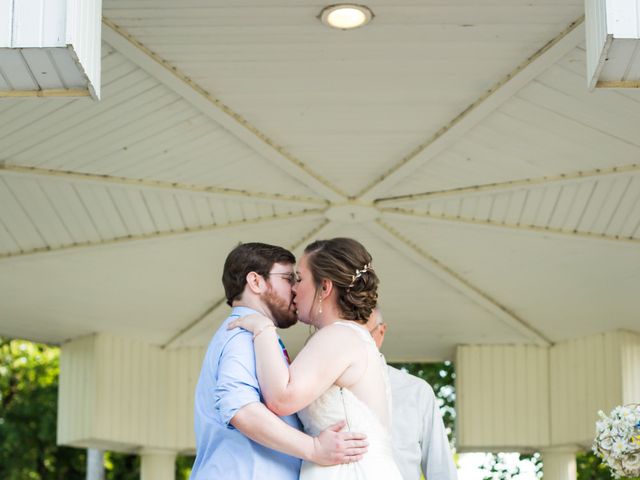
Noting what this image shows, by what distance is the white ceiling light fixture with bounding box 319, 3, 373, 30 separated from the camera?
6762mm

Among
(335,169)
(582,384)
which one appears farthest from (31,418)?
(335,169)

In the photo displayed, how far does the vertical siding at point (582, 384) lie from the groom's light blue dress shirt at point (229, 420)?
26.2 ft

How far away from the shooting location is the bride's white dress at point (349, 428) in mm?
5035

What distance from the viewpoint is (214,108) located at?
27.1 feet

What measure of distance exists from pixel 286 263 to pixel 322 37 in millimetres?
2197

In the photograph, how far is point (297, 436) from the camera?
496 cm

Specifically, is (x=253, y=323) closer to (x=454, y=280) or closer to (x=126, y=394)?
(x=454, y=280)

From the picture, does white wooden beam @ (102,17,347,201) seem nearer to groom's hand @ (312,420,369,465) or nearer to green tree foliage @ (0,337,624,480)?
groom's hand @ (312,420,369,465)

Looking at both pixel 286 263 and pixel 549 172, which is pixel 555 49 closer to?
pixel 549 172

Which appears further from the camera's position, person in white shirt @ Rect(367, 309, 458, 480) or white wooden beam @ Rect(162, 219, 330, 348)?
white wooden beam @ Rect(162, 219, 330, 348)

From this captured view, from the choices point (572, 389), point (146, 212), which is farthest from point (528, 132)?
point (572, 389)

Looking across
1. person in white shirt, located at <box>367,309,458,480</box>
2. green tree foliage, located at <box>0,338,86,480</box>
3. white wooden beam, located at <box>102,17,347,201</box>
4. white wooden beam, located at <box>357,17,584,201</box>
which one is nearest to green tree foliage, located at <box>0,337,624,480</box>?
green tree foliage, located at <box>0,338,86,480</box>

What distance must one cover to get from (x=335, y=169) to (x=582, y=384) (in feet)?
16.3

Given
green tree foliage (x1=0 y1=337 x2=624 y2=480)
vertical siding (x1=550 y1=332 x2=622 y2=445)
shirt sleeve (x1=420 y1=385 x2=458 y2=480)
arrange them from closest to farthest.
Result: shirt sleeve (x1=420 y1=385 x2=458 y2=480)
vertical siding (x1=550 y1=332 x2=622 y2=445)
green tree foliage (x1=0 y1=337 x2=624 y2=480)
